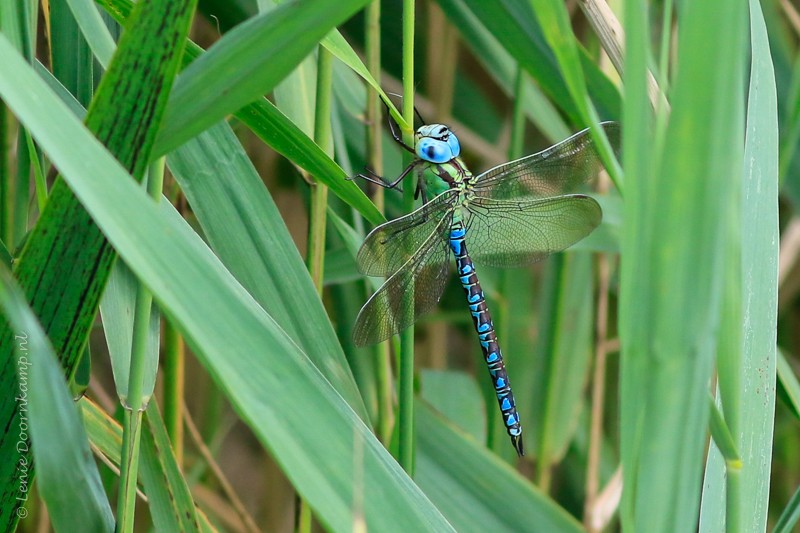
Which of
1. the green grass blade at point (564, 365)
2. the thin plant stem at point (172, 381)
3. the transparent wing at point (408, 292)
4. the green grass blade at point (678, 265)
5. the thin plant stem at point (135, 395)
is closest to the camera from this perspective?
the green grass blade at point (678, 265)

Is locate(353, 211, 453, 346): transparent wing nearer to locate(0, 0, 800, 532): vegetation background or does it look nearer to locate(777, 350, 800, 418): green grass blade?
locate(0, 0, 800, 532): vegetation background

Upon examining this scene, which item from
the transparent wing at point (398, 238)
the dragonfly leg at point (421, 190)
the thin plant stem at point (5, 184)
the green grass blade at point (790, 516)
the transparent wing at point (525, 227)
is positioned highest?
the thin plant stem at point (5, 184)

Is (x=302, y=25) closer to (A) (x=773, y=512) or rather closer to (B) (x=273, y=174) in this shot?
(B) (x=273, y=174)

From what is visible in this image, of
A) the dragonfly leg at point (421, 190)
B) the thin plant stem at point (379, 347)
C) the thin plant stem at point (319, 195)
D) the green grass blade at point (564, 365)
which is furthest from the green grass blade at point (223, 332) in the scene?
the green grass blade at point (564, 365)

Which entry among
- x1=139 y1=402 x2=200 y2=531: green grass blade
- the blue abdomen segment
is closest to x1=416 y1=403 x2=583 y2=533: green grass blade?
the blue abdomen segment

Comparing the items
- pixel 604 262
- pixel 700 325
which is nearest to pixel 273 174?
pixel 604 262

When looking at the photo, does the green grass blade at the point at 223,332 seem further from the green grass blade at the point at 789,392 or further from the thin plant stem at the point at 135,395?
the green grass blade at the point at 789,392
